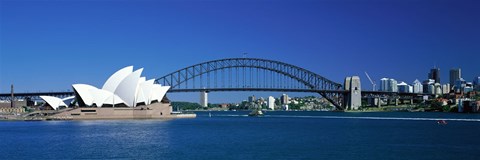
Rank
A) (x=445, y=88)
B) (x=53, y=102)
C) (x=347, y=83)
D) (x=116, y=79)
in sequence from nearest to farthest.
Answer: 1. (x=116, y=79)
2. (x=53, y=102)
3. (x=347, y=83)
4. (x=445, y=88)

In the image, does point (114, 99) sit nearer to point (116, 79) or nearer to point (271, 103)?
point (116, 79)

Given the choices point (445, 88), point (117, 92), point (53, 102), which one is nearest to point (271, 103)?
point (445, 88)

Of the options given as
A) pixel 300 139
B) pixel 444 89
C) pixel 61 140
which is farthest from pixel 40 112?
pixel 444 89

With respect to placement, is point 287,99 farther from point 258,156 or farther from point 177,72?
point 258,156

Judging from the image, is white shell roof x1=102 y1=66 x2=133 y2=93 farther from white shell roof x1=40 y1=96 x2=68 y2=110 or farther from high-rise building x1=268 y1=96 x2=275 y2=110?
high-rise building x1=268 y1=96 x2=275 y2=110

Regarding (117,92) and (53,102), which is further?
(53,102)

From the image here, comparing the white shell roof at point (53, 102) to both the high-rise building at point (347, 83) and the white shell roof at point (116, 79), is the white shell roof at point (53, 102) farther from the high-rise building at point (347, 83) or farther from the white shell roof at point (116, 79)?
the high-rise building at point (347, 83)

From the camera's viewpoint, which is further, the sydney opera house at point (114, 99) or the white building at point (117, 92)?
the sydney opera house at point (114, 99)

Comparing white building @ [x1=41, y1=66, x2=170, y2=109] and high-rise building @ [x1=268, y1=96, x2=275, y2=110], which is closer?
white building @ [x1=41, y1=66, x2=170, y2=109]

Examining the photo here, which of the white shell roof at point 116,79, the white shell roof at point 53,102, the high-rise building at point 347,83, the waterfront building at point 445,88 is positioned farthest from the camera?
the waterfront building at point 445,88

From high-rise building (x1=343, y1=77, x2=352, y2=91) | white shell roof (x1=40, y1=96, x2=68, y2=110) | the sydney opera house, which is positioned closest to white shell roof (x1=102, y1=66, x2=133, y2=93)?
the sydney opera house

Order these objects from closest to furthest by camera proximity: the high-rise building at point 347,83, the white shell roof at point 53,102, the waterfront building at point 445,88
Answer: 1. the white shell roof at point 53,102
2. the high-rise building at point 347,83
3. the waterfront building at point 445,88

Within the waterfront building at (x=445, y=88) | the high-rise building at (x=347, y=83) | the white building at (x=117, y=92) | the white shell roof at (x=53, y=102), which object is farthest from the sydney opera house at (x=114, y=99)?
the waterfront building at (x=445, y=88)

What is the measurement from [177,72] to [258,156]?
244 feet
